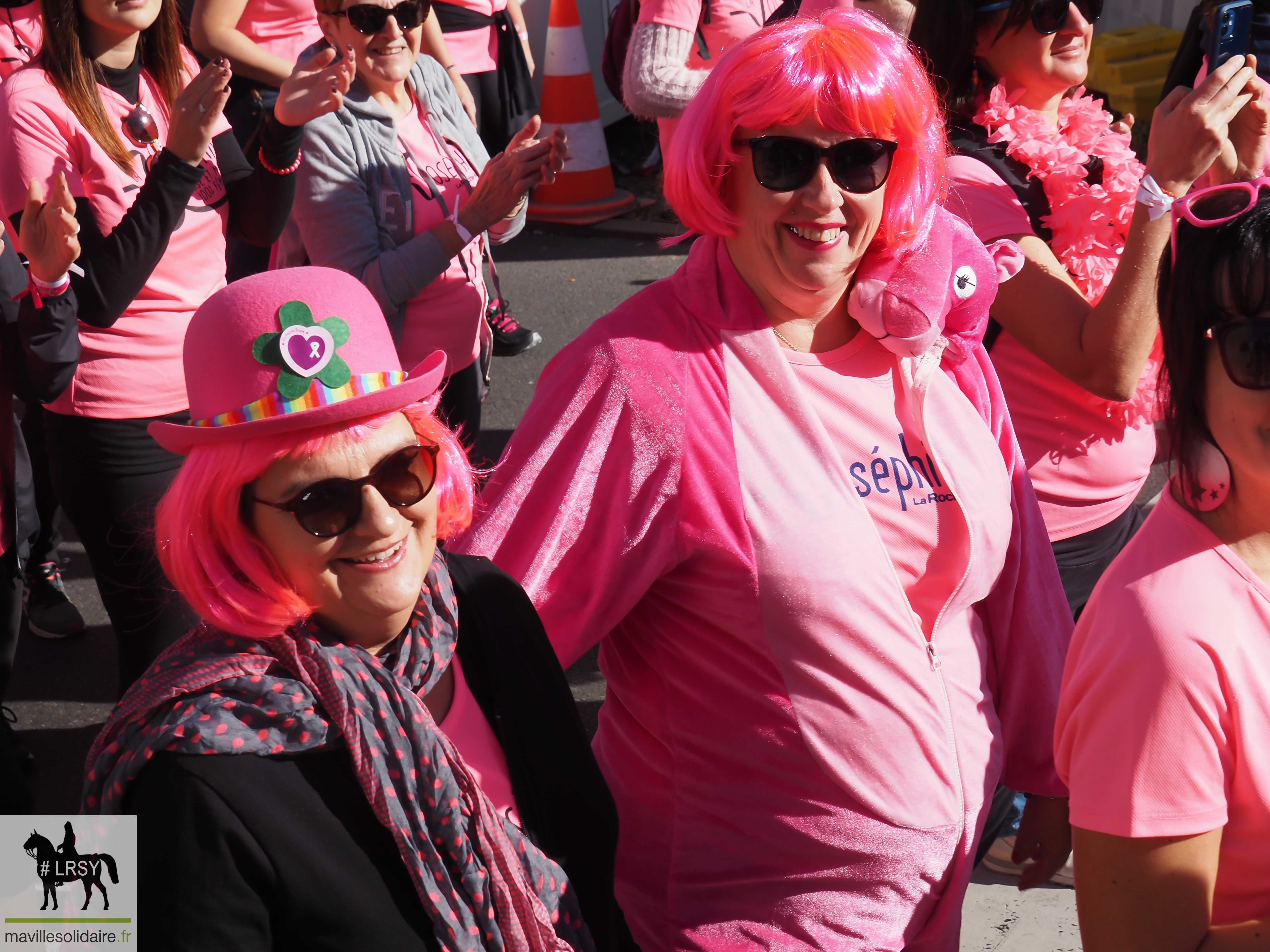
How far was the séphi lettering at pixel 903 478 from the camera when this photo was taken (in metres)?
1.98

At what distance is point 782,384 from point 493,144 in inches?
180

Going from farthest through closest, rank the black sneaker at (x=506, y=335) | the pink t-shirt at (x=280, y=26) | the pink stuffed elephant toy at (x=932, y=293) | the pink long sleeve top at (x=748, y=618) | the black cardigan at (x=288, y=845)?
1. the black sneaker at (x=506, y=335)
2. the pink t-shirt at (x=280, y=26)
3. the pink stuffed elephant toy at (x=932, y=293)
4. the pink long sleeve top at (x=748, y=618)
5. the black cardigan at (x=288, y=845)

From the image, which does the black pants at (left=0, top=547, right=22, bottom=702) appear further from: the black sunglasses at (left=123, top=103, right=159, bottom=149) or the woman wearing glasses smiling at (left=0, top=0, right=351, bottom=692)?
the black sunglasses at (left=123, top=103, right=159, bottom=149)

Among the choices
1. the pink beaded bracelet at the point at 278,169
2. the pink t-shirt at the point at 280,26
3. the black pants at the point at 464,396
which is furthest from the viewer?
the pink t-shirt at the point at 280,26

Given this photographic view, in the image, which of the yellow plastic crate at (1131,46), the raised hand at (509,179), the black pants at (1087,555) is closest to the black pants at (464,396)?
the raised hand at (509,179)

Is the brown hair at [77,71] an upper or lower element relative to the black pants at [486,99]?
upper

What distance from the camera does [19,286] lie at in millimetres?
2744

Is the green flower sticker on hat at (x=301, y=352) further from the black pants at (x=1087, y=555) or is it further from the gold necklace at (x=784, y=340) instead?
the black pants at (x=1087, y=555)

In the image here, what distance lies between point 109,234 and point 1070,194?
2.11m

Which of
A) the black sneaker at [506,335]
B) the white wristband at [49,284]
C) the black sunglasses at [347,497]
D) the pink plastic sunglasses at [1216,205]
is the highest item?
the pink plastic sunglasses at [1216,205]

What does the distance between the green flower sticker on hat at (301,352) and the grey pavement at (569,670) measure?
2083 millimetres

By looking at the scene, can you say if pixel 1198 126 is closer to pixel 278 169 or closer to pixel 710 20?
pixel 278 169

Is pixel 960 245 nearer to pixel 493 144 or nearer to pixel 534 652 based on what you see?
pixel 534 652

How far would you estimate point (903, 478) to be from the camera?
2.00 m
